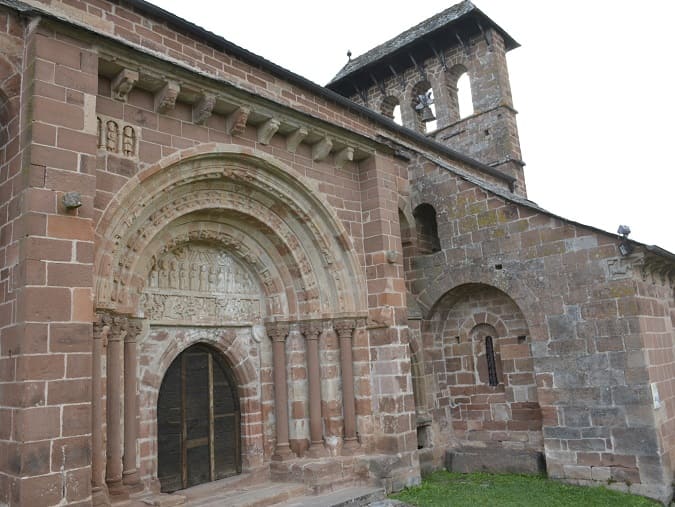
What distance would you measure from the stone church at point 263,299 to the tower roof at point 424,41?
269 inches

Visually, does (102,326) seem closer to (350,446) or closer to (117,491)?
(117,491)

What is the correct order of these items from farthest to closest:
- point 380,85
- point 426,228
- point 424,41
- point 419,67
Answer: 1. point 380,85
2. point 419,67
3. point 424,41
4. point 426,228

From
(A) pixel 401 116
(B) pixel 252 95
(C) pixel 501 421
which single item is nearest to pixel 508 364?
(C) pixel 501 421

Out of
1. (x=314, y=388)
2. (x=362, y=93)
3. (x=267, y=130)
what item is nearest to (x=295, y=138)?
(x=267, y=130)

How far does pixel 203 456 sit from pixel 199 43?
5578 millimetres

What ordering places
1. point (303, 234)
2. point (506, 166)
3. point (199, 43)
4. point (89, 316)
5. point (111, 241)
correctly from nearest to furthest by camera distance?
1. point (89, 316)
2. point (111, 241)
3. point (199, 43)
4. point (303, 234)
5. point (506, 166)

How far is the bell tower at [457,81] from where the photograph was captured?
16391mm

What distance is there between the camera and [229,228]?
8016mm

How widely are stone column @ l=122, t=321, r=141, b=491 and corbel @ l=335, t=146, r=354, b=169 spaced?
3.94 metres

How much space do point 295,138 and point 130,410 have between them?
413 cm

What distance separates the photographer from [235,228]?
8.09 metres

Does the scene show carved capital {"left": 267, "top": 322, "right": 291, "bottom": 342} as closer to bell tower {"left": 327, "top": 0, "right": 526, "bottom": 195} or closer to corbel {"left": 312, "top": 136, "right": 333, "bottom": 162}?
corbel {"left": 312, "top": 136, "right": 333, "bottom": 162}

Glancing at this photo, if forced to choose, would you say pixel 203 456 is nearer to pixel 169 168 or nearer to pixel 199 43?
pixel 169 168

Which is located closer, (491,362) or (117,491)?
(117,491)
